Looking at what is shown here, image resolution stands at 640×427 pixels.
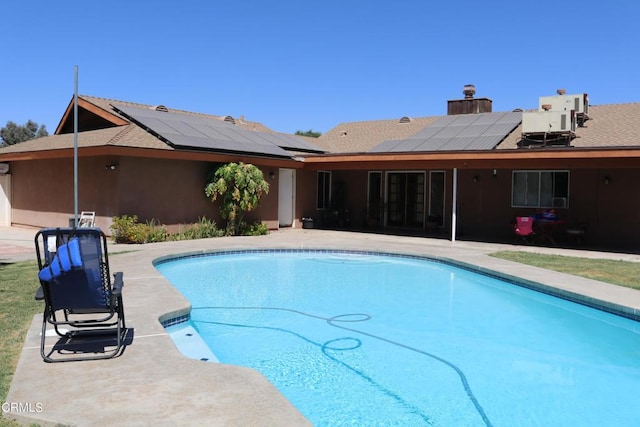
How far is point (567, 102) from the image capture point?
54.9 ft

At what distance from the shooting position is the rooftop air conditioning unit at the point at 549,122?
48.7ft

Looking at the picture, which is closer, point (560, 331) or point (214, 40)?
point (560, 331)

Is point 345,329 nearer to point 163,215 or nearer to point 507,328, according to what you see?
point 507,328

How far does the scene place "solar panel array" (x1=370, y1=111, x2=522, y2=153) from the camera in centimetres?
1680

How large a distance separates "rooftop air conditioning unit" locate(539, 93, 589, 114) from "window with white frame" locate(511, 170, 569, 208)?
2334mm

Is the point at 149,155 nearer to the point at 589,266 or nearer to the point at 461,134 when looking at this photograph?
the point at 461,134

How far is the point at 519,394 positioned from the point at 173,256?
28.3 feet

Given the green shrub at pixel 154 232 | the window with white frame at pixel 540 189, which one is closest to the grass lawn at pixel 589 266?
the window with white frame at pixel 540 189

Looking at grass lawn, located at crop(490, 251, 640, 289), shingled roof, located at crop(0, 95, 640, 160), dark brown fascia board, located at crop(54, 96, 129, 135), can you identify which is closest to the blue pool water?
grass lawn, located at crop(490, 251, 640, 289)

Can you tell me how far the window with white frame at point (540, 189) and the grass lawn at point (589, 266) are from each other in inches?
166

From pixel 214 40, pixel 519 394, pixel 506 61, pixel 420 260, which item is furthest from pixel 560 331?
pixel 214 40

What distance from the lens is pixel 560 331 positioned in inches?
285

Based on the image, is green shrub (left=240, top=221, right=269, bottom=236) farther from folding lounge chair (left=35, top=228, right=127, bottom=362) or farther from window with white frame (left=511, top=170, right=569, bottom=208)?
folding lounge chair (left=35, top=228, right=127, bottom=362)

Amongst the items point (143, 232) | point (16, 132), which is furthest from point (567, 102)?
point (16, 132)
